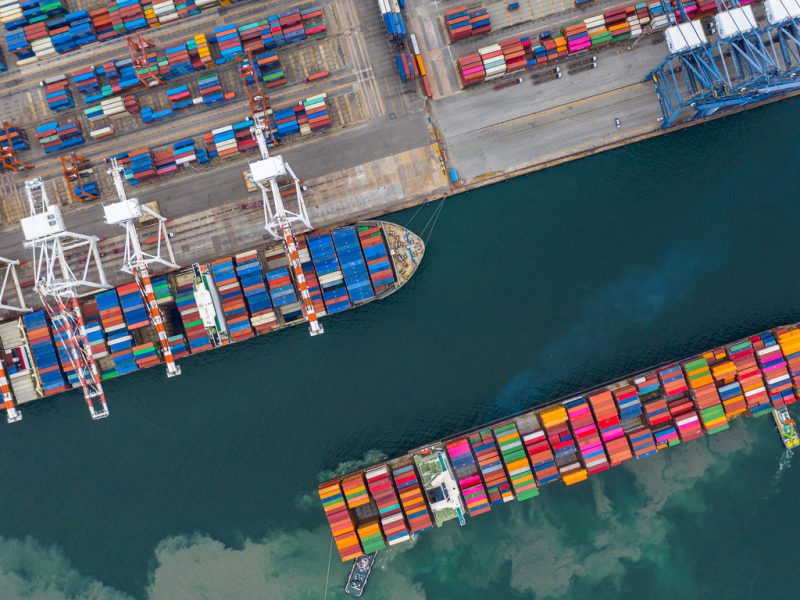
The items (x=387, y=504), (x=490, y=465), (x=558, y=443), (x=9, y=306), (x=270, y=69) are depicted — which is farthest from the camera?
(x=270, y=69)

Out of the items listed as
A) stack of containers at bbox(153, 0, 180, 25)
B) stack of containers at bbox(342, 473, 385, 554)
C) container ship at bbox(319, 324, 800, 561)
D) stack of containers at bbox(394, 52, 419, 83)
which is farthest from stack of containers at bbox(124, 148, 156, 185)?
stack of containers at bbox(342, 473, 385, 554)

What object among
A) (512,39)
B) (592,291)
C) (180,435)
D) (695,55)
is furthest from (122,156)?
(695,55)

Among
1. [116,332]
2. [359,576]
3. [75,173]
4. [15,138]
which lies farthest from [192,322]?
[359,576]

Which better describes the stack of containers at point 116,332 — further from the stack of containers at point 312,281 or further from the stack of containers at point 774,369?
the stack of containers at point 774,369

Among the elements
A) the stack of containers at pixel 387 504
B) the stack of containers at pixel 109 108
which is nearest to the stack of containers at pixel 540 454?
the stack of containers at pixel 387 504

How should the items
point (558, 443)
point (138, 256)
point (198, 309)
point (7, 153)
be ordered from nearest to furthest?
1. point (138, 256)
2. point (198, 309)
3. point (558, 443)
4. point (7, 153)

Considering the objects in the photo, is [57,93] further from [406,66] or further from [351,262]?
[406,66]

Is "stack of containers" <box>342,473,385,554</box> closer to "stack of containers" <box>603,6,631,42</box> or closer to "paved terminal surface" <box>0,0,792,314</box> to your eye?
"paved terminal surface" <box>0,0,792,314</box>
